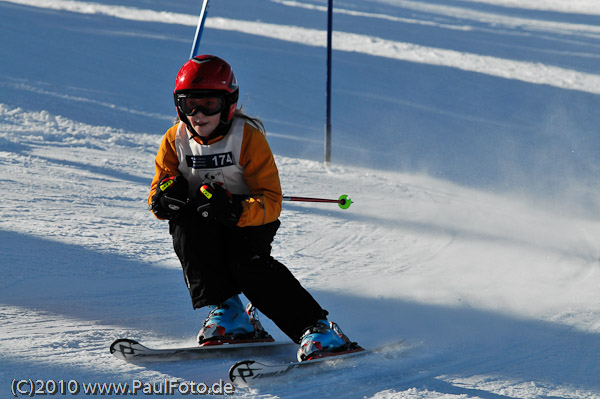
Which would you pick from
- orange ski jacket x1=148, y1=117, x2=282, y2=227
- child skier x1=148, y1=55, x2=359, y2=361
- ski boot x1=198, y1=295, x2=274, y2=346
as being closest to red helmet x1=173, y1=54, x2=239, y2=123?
child skier x1=148, y1=55, x2=359, y2=361

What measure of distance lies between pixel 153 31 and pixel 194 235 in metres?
11.3

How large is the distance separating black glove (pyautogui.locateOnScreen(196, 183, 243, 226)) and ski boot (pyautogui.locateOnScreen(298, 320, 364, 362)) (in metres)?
0.62

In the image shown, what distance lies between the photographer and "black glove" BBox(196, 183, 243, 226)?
9.25 ft

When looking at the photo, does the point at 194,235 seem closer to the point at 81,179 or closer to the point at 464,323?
the point at 464,323

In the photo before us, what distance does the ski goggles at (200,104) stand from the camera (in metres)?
2.93

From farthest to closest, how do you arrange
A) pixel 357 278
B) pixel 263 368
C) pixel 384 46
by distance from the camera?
pixel 384 46
pixel 357 278
pixel 263 368

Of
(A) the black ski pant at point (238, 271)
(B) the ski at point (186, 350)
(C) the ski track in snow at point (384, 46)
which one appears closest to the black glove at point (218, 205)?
(A) the black ski pant at point (238, 271)

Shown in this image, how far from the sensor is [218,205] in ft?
9.23

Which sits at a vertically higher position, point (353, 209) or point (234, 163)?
point (234, 163)

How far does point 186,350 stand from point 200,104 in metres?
1.09

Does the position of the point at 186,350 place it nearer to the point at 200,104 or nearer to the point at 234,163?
the point at 234,163

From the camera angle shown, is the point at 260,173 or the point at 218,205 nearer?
the point at 218,205

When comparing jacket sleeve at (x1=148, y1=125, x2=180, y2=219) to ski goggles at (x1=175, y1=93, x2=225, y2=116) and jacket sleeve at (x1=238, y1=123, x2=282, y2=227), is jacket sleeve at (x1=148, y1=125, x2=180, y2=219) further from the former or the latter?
Answer: jacket sleeve at (x1=238, y1=123, x2=282, y2=227)

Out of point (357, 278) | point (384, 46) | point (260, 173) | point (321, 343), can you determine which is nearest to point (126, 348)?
point (321, 343)
